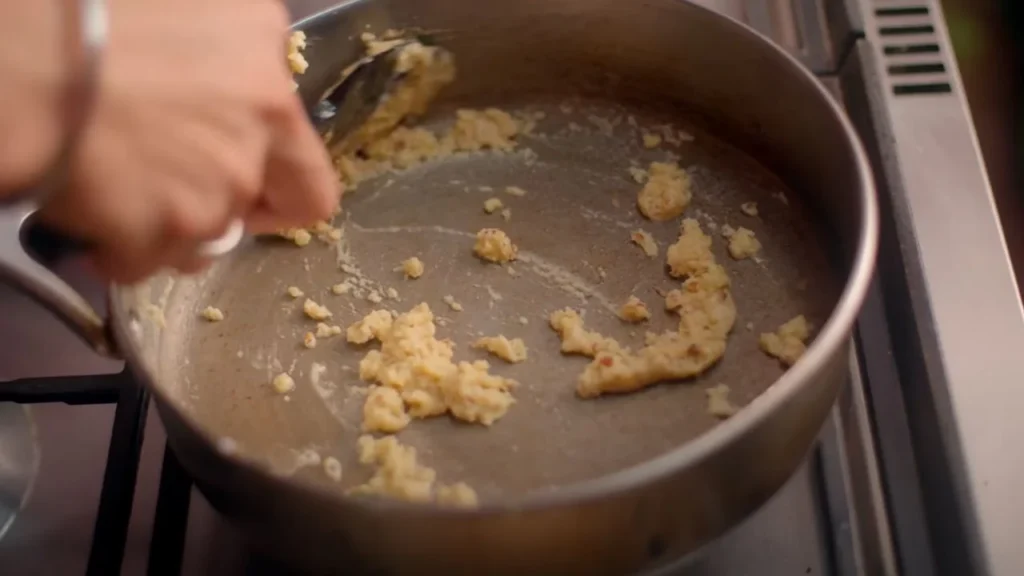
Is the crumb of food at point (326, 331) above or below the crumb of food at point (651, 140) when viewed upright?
below

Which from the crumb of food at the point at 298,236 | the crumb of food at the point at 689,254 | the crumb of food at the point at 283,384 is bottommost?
the crumb of food at the point at 283,384

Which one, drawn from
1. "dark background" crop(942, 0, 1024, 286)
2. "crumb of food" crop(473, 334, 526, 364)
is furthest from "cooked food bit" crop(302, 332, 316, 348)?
"dark background" crop(942, 0, 1024, 286)

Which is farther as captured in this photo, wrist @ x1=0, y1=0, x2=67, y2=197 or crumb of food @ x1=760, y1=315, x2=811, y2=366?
crumb of food @ x1=760, y1=315, x2=811, y2=366

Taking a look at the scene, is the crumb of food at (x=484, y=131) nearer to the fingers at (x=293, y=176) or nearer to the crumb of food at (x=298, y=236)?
the crumb of food at (x=298, y=236)

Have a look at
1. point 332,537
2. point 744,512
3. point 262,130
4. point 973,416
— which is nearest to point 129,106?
point 262,130

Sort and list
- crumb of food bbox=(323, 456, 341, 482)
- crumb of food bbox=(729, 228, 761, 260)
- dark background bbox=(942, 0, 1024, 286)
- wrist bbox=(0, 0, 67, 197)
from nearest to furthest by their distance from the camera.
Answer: wrist bbox=(0, 0, 67, 197) < crumb of food bbox=(323, 456, 341, 482) < crumb of food bbox=(729, 228, 761, 260) < dark background bbox=(942, 0, 1024, 286)

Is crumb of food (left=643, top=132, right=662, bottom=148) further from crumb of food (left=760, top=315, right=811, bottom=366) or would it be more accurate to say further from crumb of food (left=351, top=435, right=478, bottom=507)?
crumb of food (left=351, top=435, right=478, bottom=507)

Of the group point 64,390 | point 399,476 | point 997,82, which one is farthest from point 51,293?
point 997,82

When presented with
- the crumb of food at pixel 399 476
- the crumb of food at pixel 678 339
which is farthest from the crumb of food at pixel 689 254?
the crumb of food at pixel 399 476
